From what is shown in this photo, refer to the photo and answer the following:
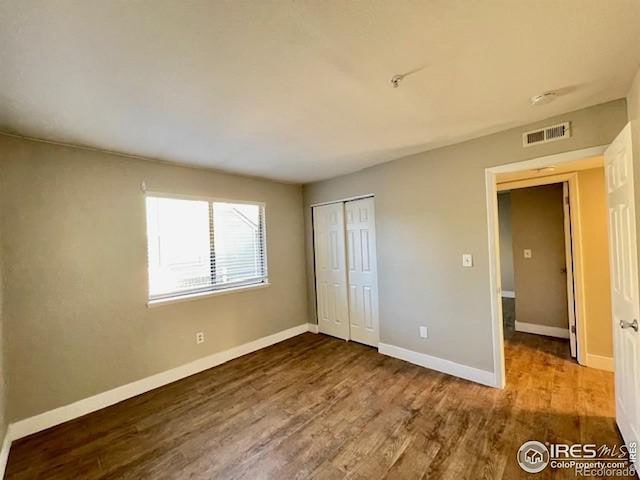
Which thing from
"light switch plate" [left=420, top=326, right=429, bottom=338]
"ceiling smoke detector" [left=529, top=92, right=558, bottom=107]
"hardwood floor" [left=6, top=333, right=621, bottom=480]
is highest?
"ceiling smoke detector" [left=529, top=92, right=558, bottom=107]

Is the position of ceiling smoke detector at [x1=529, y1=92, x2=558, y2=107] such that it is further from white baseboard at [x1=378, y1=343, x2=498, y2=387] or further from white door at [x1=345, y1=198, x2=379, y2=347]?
white baseboard at [x1=378, y1=343, x2=498, y2=387]

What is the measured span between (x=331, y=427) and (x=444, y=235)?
83.4 inches

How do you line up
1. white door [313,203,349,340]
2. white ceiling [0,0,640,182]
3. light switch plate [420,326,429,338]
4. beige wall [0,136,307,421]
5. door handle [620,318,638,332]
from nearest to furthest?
white ceiling [0,0,640,182]
door handle [620,318,638,332]
beige wall [0,136,307,421]
light switch plate [420,326,429,338]
white door [313,203,349,340]

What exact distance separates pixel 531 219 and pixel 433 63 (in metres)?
3.58

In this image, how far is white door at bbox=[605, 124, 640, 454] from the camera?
1567 mm

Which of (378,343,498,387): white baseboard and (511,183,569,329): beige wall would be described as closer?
(378,343,498,387): white baseboard

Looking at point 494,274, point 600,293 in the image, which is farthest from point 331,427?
point 600,293

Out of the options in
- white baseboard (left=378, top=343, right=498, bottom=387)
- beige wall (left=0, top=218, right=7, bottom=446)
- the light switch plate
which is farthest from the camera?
the light switch plate

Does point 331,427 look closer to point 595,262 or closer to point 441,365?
point 441,365

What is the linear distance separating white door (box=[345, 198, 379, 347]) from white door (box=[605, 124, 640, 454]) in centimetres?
218

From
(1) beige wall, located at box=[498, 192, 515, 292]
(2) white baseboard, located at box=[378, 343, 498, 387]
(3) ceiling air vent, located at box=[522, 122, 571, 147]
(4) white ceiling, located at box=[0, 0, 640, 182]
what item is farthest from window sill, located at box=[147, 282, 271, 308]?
(1) beige wall, located at box=[498, 192, 515, 292]

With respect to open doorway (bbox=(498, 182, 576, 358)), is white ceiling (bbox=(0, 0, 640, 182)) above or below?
above

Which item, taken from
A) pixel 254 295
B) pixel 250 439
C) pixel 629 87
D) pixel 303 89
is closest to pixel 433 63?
pixel 303 89

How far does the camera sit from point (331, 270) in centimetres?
418
